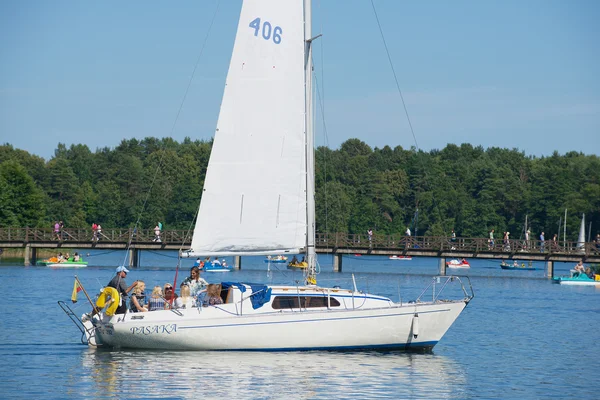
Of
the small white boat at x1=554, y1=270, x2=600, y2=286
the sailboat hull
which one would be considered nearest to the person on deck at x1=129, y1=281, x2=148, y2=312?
the sailboat hull

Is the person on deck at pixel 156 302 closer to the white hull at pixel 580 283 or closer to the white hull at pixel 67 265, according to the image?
the white hull at pixel 580 283

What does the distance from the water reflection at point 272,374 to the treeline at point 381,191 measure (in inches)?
3902

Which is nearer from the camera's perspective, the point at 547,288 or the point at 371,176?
the point at 547,288

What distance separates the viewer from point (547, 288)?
6431 cm

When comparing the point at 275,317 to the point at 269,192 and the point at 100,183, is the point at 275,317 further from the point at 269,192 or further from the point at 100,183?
the point at 100,183

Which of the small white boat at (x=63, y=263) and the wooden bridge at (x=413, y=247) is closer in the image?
the wooden bridge at (x=413, y=247)

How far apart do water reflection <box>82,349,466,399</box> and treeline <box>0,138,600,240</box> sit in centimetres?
9910

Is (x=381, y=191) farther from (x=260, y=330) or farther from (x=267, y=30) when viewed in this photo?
(x=260, y=330)

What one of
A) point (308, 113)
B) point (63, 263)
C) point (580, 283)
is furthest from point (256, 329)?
point (63, 263)

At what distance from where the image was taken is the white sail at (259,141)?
28.0 meters

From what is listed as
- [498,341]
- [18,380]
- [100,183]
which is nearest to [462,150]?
[100,183]

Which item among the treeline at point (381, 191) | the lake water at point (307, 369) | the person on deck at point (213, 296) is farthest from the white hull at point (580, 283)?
the treeline at point (381, 191)

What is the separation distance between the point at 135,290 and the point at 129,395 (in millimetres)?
6130

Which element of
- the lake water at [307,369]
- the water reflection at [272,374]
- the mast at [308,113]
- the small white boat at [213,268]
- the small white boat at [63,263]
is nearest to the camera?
the water reflection at [272,374]
